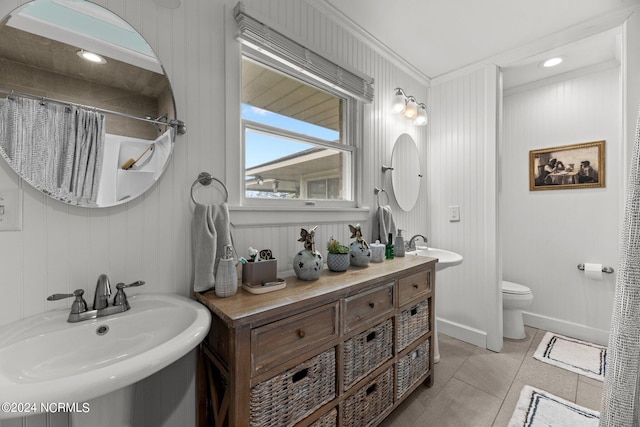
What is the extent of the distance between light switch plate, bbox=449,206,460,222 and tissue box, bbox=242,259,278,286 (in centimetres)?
203

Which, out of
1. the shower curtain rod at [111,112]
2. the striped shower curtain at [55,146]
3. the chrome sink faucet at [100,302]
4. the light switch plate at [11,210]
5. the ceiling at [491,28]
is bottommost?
the chrome sink faucet at [100,302]

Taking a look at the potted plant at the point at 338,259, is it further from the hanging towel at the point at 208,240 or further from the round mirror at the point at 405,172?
the round mirror at the point at 405,172

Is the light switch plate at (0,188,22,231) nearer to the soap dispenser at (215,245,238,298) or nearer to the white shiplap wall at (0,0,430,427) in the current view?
the white shiplap wall at (0,0,430,427)

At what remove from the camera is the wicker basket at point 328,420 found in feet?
3.75

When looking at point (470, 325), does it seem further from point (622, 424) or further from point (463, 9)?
point (463, 9)

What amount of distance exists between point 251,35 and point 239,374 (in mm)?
1522

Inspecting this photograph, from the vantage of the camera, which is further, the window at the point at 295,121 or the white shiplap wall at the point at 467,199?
the white shiplap wall at the point at 467,199

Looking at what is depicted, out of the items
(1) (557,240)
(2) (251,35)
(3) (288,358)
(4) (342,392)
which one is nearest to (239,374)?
(3) (288,358)

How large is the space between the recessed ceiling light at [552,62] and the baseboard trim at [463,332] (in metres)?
2.44

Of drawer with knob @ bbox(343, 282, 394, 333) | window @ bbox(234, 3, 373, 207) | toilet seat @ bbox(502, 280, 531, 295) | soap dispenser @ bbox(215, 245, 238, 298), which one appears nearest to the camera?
soap dispenser @ bbox(215, 245, 238, 298)

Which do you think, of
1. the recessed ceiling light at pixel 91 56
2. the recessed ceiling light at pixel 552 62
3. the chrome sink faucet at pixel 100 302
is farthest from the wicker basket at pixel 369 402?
the recessed ceiling light at pixel 552 62

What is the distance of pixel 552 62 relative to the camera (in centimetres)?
238

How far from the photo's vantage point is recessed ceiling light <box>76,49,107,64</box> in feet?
3.27

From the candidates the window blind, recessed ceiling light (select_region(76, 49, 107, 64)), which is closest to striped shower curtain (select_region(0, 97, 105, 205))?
recessed ceiling light (select_region(76, 49, 107, 64))
